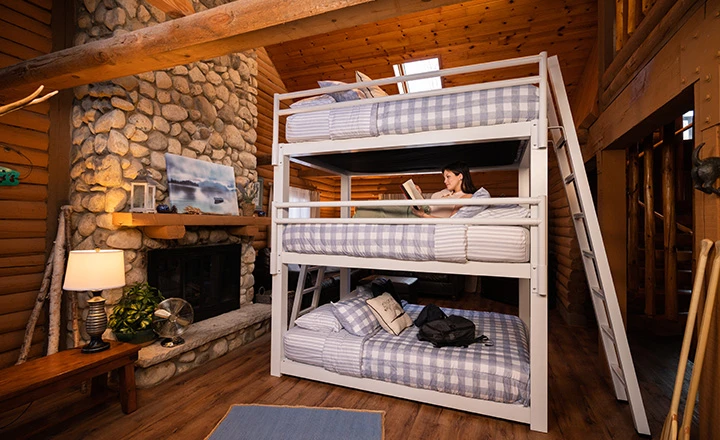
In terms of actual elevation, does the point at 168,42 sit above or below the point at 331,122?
above

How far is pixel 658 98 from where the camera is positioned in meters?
1.90

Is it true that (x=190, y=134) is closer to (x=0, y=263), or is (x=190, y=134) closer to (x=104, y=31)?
(x=104, y=31)

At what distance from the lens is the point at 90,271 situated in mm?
2039

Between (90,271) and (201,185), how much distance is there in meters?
1.47

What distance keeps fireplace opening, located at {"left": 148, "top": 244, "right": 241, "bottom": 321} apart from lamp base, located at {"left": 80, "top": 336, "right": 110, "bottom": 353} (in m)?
0.74

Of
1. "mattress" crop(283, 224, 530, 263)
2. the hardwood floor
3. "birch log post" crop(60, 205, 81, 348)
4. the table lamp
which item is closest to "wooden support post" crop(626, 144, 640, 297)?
the hardwood floor

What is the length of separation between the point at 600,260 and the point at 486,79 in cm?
382

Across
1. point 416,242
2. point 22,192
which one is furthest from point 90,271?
point 416,242

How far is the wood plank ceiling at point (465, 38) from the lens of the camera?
4.00 m

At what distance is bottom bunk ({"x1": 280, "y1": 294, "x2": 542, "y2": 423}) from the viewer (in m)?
2.09

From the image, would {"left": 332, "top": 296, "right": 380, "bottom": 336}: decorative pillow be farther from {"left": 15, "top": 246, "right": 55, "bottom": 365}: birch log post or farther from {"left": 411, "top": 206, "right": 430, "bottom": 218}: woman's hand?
{"left": 15, "top": 246, "right": 55, "bottom": 365}: birch log post

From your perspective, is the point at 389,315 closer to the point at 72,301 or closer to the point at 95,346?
the point at 95,346

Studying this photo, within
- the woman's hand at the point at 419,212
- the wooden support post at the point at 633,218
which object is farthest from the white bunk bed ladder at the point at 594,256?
the wooden support post at the point at 633,218

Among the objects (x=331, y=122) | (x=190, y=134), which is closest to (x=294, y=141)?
(x=331, y=122)
